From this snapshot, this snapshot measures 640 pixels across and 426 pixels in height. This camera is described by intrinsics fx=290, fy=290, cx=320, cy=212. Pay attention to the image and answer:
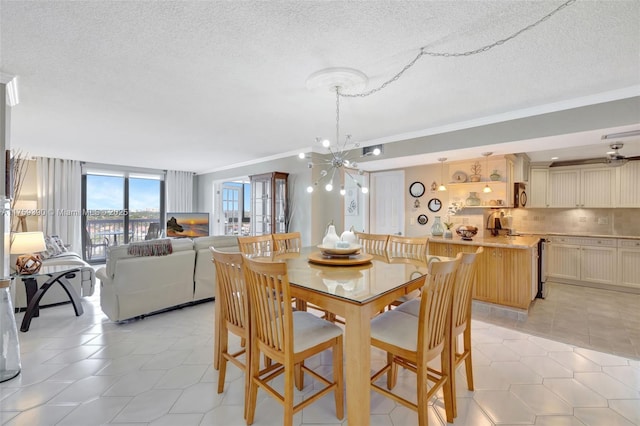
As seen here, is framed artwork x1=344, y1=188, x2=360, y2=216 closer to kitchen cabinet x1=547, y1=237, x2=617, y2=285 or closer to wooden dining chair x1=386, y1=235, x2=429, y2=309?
wooden dining chair x1=386, y1=235, x2=429, y2=309

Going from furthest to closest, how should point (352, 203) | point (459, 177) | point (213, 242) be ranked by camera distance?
point (352, 203) → point (459, 177) → point (213, 242)

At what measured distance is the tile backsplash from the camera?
4.67 meters

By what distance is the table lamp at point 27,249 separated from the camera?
3.07 meters

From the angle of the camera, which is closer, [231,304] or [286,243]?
[231,304]

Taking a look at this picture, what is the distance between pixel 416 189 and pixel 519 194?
5.36 feet

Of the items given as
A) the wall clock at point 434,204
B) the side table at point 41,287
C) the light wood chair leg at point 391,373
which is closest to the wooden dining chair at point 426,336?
the light wood chair leg at point 391,373

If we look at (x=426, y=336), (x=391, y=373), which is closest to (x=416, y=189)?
(x=391, y=373)

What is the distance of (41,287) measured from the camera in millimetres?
3145

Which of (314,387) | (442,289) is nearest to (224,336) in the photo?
(314,387)

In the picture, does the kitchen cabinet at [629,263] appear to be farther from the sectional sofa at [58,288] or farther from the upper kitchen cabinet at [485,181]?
the sectional sofa at [58,288]

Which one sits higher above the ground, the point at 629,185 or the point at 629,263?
the point at 629,185

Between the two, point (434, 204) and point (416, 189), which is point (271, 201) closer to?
point (416, 189)

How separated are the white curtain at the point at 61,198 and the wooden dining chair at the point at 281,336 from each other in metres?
6.22

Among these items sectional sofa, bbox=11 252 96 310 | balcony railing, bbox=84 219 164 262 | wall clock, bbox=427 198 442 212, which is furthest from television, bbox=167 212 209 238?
wall clock, bbox=427 198 442 212
